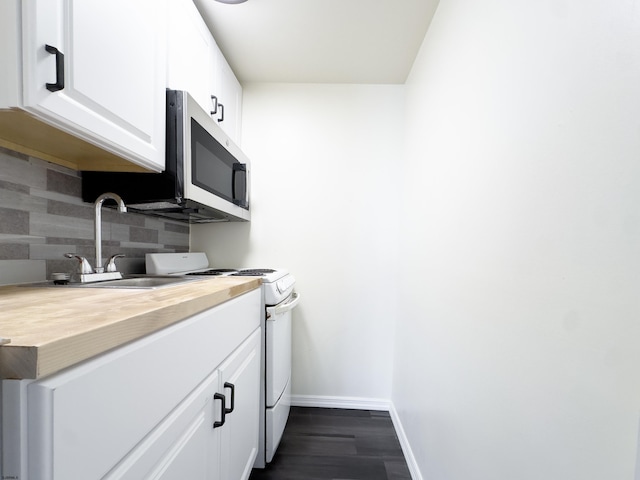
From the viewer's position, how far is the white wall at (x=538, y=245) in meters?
0.42

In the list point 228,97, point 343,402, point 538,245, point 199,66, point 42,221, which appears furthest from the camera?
point 343,402

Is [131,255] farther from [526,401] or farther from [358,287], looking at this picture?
[526,401]

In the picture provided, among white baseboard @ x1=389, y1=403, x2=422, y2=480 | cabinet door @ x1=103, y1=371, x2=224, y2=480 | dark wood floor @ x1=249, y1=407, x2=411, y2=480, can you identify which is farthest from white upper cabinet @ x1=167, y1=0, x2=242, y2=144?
white baseboard @ x1=389, y1=403, x2=422, y2=480

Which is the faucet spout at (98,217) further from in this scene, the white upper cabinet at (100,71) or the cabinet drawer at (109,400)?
the cabinet drawer at (109,400)

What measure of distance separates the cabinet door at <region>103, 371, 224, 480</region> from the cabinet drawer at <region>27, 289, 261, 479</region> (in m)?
0.03

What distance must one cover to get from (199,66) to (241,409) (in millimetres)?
1542

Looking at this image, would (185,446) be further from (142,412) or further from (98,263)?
(98,263)

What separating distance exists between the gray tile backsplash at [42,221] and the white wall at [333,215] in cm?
98

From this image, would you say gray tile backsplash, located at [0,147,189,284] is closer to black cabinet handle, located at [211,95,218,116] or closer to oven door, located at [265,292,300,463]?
black cabinet handle, located at [211,95,218,116]

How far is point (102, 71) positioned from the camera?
80 centimetres

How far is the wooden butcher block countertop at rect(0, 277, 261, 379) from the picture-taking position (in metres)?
0.31

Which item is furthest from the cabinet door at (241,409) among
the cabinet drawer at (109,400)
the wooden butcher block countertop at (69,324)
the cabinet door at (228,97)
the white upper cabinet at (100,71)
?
the cabinet door at (228,97)

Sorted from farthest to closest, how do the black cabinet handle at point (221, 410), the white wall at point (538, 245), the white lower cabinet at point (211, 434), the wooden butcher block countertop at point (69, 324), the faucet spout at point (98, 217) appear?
the faucet spout at point (98, 217)
the black cabinet handle at point (221, 410)
the white lower cabinet at point (211, 434)
the white wall at point (538, 245)
the wooden butcher block countertop at point (69, 324)

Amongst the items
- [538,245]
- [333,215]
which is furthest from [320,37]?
[538,245]
